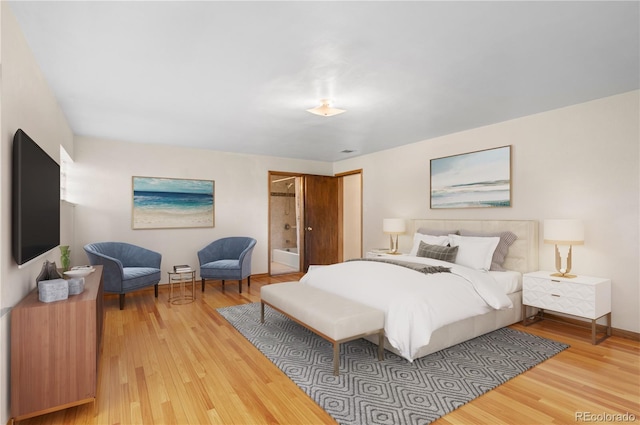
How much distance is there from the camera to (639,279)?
331cm

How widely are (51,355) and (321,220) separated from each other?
5.55m

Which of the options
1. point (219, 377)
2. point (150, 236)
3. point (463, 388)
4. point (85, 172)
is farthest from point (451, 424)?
point (85, 172)

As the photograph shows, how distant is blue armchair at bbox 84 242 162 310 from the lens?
14.2 ft

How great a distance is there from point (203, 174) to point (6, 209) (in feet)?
13.6

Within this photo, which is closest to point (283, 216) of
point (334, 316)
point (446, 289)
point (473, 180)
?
point (473, 180)

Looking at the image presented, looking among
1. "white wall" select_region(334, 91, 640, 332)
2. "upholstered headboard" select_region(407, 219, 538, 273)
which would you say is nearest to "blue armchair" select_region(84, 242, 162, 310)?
"white wall" select_region(334, 91, 640, 332)

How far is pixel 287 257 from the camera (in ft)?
27.2

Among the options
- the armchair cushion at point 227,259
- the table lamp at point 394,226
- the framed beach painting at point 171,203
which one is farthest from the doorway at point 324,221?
the table lamp at point 394,226

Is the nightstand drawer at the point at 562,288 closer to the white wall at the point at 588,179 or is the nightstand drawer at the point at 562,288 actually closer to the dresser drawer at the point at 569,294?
the dresser drawer at the point at 569,294

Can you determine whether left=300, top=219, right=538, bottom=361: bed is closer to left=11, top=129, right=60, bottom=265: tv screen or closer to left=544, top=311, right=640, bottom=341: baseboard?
left=544, top=311, right=640, bottom=341: baseboard

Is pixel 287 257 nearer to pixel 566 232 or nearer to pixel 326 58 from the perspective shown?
pixel 566 232

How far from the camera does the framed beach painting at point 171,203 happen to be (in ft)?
18.1

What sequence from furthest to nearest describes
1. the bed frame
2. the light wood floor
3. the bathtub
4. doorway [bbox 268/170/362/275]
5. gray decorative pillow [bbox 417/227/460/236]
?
the bathtub < doorway [bbox 268/170/362/275] < gray decorative pillow [bbox 417/227/460/236] < the bed frame < the light wood floor

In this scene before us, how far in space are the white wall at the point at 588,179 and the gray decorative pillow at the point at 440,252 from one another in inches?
31.5
